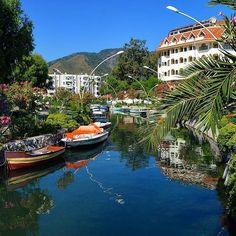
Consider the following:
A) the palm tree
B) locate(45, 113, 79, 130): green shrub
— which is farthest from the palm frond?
locate(45, 113, 79, 130): green shrub

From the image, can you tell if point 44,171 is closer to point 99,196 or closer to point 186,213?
point 99,196

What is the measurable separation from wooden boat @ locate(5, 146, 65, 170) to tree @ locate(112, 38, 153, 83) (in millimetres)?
83182

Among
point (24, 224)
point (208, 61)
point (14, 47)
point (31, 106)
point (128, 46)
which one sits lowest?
point (24, 224)

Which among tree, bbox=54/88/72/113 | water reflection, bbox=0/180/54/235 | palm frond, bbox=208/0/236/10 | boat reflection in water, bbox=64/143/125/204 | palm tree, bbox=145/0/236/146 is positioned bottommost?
water reflection, bbox=0/180/54/235

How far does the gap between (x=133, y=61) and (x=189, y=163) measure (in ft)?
278

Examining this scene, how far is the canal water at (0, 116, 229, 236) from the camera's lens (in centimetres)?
1428

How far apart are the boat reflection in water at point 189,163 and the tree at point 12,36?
12.4 meters

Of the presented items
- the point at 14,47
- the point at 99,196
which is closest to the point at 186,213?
the point at 99,196

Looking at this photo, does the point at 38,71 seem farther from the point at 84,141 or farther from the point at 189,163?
the point at 189,163

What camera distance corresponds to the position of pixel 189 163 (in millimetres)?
25172

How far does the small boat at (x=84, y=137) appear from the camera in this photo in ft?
99.3

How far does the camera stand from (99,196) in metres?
18.2

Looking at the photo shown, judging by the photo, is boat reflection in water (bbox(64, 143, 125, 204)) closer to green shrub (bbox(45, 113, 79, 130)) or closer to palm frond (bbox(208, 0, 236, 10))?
green shrub (bbox(45, 113, 79, 130))

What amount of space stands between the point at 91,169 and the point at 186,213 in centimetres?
1026
